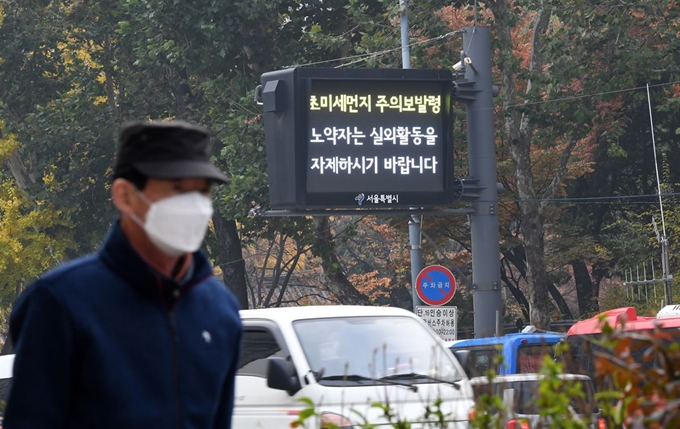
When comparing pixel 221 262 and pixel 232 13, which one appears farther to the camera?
pixel 221 262

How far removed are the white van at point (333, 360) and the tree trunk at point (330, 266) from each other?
21752 mm

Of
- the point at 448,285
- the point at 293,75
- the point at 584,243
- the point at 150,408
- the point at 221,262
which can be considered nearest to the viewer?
the point at 150,408

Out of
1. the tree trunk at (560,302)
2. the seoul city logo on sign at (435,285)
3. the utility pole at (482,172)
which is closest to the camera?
the utility pole at (482,172)

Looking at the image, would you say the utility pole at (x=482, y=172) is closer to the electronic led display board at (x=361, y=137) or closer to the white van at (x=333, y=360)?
the electronic led display board at (x=361, y=137)

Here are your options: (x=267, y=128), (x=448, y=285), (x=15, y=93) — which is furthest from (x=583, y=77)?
(x=15, y=93)

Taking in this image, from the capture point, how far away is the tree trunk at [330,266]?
31.6 meters

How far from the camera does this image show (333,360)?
29.3ft

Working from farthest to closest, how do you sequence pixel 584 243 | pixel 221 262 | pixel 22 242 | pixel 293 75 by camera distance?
pixel 22 242 < pixel 221 262 < pixel 584 243 < pixel 293 75

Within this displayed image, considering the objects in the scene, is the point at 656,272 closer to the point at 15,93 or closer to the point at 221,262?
the point at 221,262

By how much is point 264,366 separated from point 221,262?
86.3 feet

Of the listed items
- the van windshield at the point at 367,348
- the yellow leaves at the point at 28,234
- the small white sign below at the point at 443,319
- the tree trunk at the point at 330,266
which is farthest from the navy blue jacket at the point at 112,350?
the yellow leaves at the point at 28,234

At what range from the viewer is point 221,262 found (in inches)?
1389

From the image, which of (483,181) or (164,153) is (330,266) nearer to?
(483,181)

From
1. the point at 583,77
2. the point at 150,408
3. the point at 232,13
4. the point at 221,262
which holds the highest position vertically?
the point at 232,13
